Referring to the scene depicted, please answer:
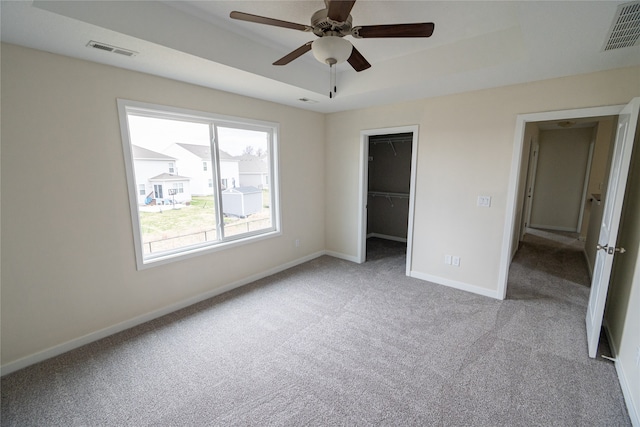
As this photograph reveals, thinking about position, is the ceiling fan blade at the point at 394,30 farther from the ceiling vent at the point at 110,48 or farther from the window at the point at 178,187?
the window at the point at 178,187

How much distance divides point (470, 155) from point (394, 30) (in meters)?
2.03

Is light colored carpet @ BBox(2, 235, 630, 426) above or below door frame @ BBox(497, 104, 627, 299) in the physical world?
below

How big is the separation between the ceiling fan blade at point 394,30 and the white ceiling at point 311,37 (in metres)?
0.42

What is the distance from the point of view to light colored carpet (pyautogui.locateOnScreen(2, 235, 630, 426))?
167 centimetres

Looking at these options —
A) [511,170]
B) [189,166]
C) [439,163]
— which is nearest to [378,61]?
[439,163]

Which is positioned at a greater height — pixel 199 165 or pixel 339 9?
pixel 339 9

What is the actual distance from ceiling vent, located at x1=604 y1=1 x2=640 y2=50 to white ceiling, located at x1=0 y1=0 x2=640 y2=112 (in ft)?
0.15

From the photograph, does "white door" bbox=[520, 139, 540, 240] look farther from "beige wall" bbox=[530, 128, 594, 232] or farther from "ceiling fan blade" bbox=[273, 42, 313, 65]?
"ceiling fan blade" bbox=[273, 42, 313, 65]

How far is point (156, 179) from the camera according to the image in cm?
271

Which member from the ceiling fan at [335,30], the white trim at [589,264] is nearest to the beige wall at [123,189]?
the ceiling fan at [335,30]

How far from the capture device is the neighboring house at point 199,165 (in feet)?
9.39

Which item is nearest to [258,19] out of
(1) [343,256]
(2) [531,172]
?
(1) [343,256]

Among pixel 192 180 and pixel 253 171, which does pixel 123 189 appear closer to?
pixel 192 180

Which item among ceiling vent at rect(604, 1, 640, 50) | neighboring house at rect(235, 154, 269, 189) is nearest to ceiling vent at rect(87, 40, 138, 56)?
neighboring house at rect(235, 154, 269, 189)
